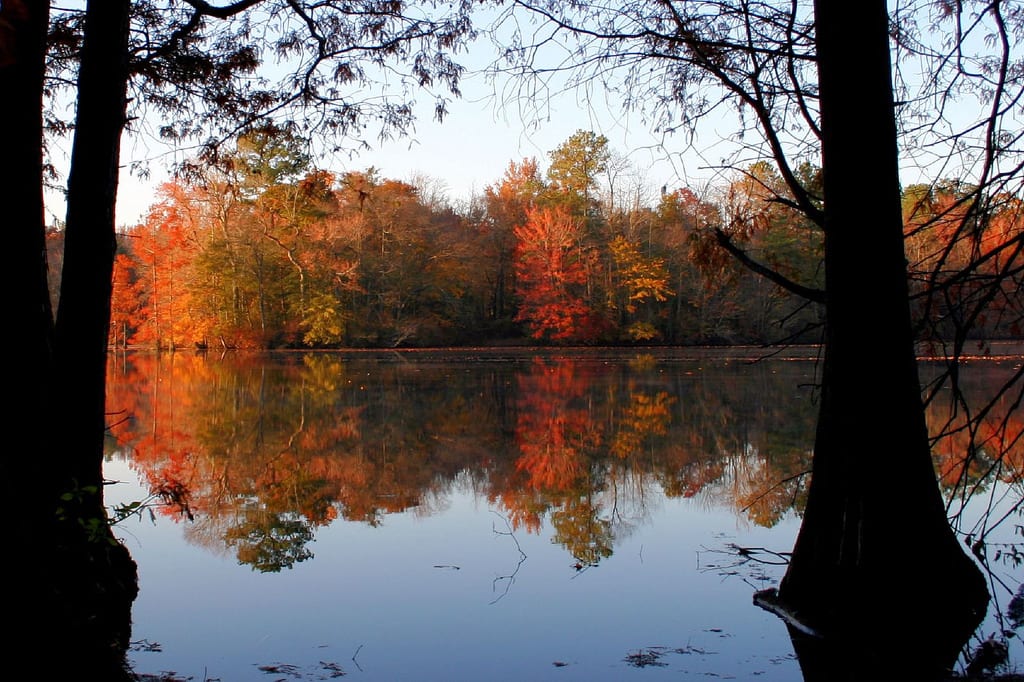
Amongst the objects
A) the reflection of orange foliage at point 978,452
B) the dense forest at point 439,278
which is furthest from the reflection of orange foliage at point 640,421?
the dense forest at point 439,278

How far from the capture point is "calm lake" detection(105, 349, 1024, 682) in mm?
4891

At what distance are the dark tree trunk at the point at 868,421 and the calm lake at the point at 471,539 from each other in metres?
Answer: 0.20

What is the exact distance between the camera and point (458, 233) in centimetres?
5147

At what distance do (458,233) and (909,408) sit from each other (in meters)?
47.2

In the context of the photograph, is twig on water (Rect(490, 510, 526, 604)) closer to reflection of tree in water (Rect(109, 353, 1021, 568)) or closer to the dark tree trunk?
reflection of tree in water (Rect(109, 353, 1021, 568))

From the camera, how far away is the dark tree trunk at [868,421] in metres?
4.82

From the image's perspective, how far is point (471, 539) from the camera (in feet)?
24.3

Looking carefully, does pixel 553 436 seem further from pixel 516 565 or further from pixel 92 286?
pixel 92 286

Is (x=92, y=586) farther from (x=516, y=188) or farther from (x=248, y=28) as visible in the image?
(x=516, y=188)

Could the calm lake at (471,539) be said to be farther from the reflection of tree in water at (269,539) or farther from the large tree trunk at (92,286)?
the large tree trunk at (92,286)

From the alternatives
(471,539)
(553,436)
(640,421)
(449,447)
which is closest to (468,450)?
(449,447)

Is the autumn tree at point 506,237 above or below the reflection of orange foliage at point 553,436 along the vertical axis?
above

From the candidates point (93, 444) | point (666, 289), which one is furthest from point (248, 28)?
point (666, 289)

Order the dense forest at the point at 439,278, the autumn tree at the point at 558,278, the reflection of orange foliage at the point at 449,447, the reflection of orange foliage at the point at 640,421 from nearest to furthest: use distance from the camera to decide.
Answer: the reflection of orange foliage at the point at 449,447 → the reflection of orange foliage at the point at 640,421 → the dense forest at the point at 439,278 → the autumn tree at the point at 558,278
